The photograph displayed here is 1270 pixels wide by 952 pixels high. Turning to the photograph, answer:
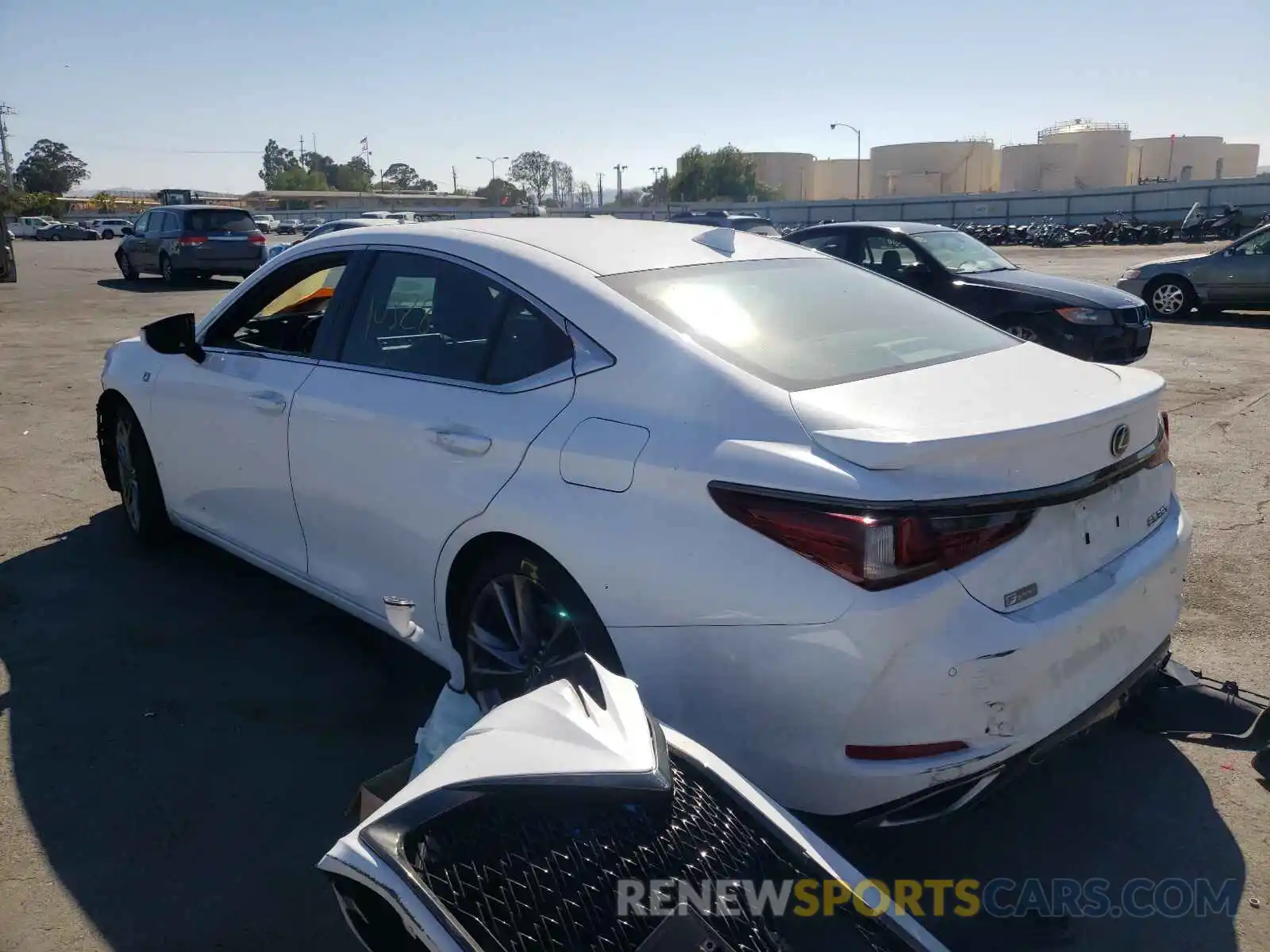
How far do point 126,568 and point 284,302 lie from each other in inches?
61.3

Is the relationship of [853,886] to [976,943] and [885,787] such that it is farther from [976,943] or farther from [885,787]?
[976,943]

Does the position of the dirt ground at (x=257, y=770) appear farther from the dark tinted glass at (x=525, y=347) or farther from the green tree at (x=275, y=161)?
the green tree at (x=275, y=161)

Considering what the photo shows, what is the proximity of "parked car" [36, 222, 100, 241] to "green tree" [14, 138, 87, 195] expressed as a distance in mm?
60560

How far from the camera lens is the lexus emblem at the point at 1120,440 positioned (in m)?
2.71

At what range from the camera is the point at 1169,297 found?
15336mm

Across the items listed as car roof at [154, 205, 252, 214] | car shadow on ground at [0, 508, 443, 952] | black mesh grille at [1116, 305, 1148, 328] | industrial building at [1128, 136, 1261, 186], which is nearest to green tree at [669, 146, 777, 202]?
industrial building at [1128, 136, 1261, 186]

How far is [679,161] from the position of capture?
110 metres

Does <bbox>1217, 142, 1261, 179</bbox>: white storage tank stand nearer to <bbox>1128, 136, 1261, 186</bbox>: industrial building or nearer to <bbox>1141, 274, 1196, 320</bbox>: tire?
<bbox>1128, 136, 1261, 186</bbox>: industrial building

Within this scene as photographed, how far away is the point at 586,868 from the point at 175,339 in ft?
11.8

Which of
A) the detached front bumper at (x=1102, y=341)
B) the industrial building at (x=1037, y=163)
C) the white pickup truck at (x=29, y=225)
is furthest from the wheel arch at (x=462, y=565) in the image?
the industrial building at (x=1037, y=163)

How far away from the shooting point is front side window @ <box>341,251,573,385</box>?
3.16 m

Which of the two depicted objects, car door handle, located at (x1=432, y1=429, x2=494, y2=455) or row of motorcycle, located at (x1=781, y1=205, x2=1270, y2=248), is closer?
car door handle, located at (x1=432, y1=429, x2=494, y2=455)

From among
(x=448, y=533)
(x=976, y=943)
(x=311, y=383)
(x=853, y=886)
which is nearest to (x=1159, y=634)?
(x=976, y=943)

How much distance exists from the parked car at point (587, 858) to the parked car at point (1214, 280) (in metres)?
15.2
